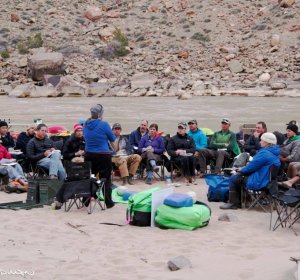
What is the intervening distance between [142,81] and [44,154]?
37878 millimetres

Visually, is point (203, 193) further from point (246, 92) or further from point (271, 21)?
point (271, 21)

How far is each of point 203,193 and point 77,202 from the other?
6.84 feet

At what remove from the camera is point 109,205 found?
8938 millimetres

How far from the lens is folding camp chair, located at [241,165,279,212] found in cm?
813

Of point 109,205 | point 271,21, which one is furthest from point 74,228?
point 271,21

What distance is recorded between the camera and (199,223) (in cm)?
773

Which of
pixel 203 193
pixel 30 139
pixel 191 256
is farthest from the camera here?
pixel 30 139

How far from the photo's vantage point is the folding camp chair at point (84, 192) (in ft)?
27.9

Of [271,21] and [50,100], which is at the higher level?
[271,21]

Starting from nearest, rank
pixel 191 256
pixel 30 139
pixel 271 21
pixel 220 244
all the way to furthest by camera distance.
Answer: pixel 191 256 → pixel 220 244 → pixel 30 139 → pixel 271 21

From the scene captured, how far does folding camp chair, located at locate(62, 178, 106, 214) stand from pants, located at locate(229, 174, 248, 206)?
1.72m

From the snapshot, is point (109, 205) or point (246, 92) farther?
point (246, 92)

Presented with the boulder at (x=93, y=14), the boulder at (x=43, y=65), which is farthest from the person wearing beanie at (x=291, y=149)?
the boulder at (x=93, y=14)

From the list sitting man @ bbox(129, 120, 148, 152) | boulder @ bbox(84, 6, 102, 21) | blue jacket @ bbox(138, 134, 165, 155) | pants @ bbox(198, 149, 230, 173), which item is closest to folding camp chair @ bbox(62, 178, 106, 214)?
blue jacket @ bbox(138, 134, 165, 155)
